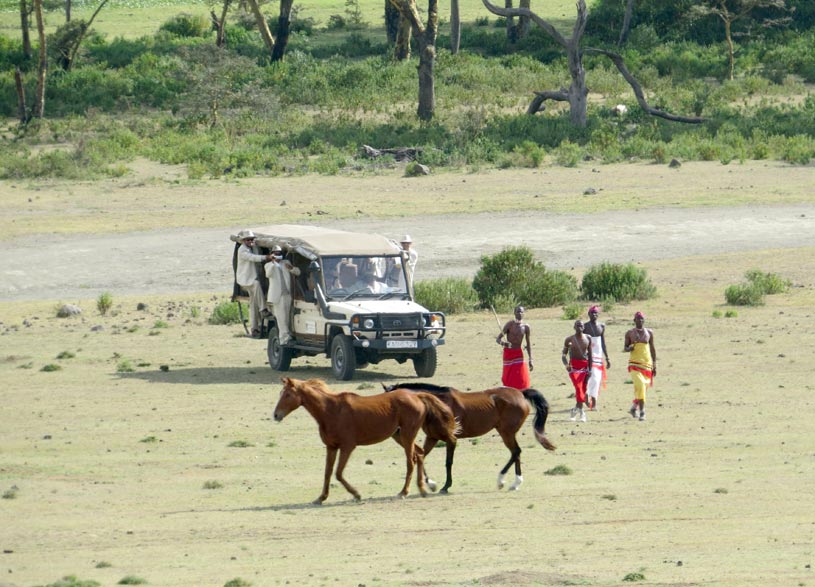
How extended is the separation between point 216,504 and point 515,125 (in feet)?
119

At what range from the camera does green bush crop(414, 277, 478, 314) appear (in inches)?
1174

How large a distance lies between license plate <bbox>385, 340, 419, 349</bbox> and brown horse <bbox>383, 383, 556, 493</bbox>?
719 centimetres

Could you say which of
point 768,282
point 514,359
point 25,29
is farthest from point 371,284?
point 25,29

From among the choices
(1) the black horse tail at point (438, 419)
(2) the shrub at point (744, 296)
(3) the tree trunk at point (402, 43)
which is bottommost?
(2) the shrub at point (744, 296)

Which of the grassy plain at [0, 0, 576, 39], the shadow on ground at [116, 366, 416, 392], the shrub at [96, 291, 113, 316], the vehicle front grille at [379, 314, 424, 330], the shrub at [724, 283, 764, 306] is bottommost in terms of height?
the shrub at [96, 291, 113, 316]

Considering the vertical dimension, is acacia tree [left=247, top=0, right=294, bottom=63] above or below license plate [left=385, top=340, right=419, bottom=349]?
above

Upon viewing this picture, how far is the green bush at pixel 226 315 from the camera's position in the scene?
95.8ft

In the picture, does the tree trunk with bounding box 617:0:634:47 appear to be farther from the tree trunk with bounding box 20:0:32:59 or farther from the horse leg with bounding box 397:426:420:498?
the horse leg with bounding box 397:426:420:498

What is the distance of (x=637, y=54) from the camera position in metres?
60.2

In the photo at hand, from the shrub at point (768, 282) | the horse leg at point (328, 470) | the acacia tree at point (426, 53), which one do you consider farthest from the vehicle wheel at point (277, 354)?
the acacia tree at point (426, 53)

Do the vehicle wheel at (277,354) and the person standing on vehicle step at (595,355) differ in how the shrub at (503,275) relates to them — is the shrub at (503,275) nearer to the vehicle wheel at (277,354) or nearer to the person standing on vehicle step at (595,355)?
the vehicle wheel at (277,354)

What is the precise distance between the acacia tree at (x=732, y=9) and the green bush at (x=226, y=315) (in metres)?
34.6

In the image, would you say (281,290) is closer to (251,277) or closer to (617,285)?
(251,277)

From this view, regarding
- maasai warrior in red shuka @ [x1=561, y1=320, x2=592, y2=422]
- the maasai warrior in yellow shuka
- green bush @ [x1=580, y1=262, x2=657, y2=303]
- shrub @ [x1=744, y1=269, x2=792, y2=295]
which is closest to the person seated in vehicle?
maasai warrior in red shuka @ [x1=561, y1=320, x2=592, y2=422]
